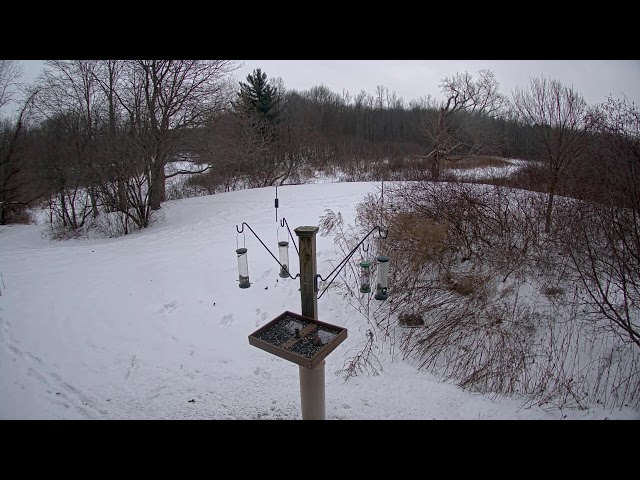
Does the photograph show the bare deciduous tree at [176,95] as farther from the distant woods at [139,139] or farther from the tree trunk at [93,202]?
the tree trunk at [93,202]

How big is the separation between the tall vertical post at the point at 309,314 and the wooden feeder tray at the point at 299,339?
11 cm

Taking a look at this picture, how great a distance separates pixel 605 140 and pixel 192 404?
18.4 ft

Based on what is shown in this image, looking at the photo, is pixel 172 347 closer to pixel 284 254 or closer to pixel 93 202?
pixel 284 254

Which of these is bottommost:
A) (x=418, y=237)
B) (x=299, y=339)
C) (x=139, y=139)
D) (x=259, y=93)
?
(x=418, y=237)

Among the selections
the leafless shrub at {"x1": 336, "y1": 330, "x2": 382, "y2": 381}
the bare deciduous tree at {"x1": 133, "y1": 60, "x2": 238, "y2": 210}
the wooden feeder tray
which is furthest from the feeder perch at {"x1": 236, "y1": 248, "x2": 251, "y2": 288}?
the bare deciduous tree at {"x1": 133, "y1": 60, "x2": 238, "y2": 210}

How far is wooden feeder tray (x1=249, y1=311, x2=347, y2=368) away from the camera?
5.45 ft

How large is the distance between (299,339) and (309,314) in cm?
26

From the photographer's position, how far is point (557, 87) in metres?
5.82

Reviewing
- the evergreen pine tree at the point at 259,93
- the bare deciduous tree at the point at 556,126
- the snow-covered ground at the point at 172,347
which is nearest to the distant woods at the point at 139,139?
the bare deciduous tree at the point at 556,126

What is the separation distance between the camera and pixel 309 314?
6.73 feet

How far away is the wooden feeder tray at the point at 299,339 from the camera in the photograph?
65.4 inches

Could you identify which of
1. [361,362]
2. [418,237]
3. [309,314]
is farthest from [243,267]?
[418,237]

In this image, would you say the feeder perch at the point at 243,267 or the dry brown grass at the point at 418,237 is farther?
the dry brown grass at the point at 418,237
